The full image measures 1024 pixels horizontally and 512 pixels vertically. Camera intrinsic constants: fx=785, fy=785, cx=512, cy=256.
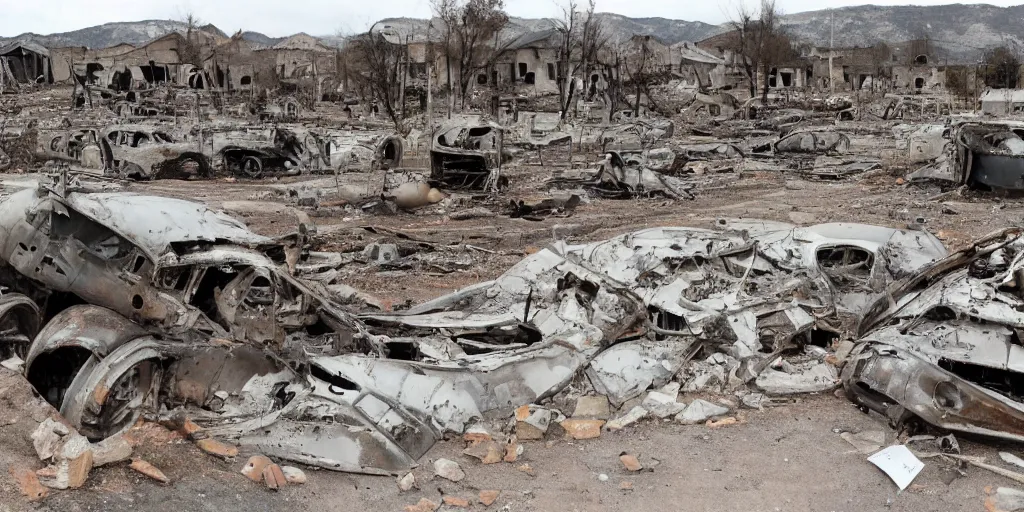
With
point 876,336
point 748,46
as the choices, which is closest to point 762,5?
point 748,46

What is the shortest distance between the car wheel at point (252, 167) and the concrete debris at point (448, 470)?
15.1m

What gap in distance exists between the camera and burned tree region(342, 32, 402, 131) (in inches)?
1088

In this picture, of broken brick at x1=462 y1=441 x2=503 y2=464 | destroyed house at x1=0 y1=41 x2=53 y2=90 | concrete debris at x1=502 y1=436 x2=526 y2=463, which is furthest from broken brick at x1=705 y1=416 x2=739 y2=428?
destroyed house at x1=0 y1=41 x2=53 y2=90

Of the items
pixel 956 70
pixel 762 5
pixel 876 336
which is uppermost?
pixel 762 5

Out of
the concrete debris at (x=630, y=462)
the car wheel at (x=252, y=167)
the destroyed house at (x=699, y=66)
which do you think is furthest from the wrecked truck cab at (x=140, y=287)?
the destroyed house at (x=699, y=66)

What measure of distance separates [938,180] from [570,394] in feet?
43.3

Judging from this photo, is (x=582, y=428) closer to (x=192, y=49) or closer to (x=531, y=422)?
(x=531, y=422)

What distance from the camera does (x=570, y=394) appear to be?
573 centimetres

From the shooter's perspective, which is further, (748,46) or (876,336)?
(748,46)

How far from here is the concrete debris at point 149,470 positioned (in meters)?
4.46

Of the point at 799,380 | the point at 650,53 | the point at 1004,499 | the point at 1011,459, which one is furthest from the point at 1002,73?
the point at 1004,499

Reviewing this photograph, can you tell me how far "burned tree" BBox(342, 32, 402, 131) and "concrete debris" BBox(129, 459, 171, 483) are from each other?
838 inches

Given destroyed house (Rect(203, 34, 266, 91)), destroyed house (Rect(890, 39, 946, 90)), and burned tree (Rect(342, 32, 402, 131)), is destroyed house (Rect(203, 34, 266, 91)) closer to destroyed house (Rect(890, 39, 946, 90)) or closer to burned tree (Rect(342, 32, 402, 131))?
burned tree (Rect(342, 32, 402, 131))

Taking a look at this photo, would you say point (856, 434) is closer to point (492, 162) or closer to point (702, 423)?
point (702, 423)
